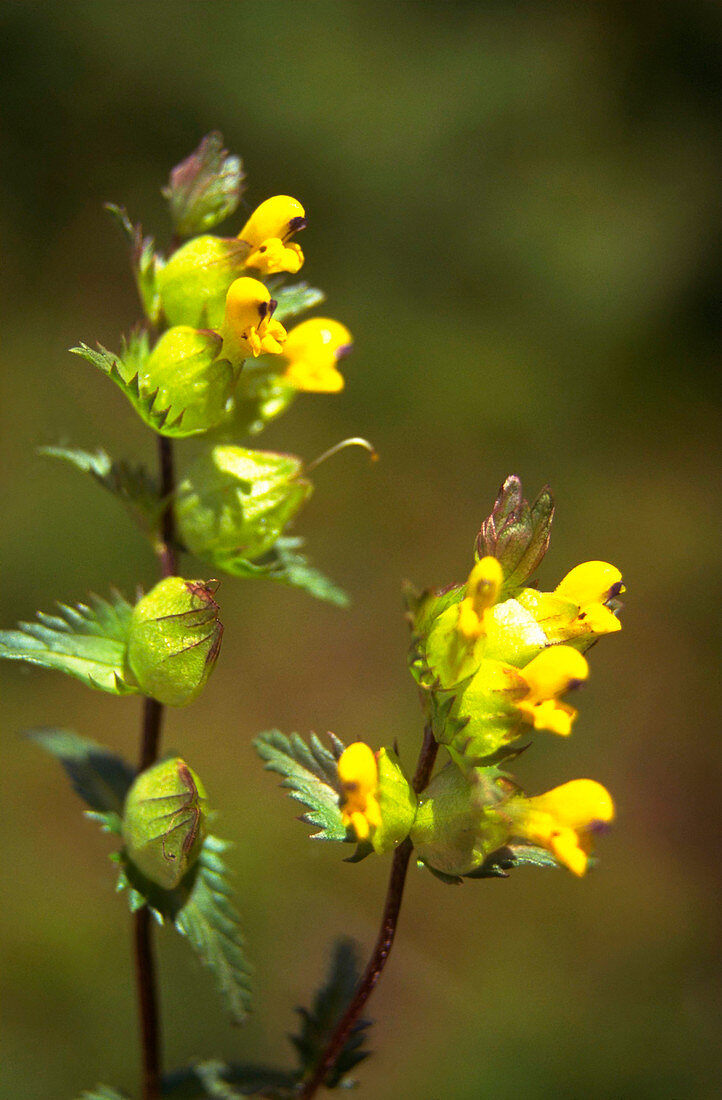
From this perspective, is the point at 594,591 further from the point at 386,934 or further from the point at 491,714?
the point at 386,934

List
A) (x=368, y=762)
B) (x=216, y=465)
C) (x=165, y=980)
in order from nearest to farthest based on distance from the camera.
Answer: (x=368, y=762) < (x=216, y=465) < (x=165, y=980)

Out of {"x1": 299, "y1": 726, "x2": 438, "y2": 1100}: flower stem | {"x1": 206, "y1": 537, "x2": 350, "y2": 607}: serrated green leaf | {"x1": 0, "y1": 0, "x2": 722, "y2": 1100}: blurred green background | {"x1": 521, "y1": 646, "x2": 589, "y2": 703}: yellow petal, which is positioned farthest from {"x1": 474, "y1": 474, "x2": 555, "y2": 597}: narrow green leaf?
{"x1": 0, "y1": 0, "x2": 722, "y2": 1100}: blurred green background

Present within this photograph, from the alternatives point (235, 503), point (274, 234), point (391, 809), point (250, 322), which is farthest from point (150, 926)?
point (274, 234)

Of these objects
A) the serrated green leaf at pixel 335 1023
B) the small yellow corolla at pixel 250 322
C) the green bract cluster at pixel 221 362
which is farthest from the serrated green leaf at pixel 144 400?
the serrated green leaf at pixel 335 1023

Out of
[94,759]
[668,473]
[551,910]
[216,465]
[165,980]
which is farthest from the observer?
[668,473]

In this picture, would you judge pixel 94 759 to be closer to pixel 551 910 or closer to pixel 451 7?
pixel 551 910

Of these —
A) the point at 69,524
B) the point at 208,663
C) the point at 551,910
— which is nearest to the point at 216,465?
the point at 208,663
